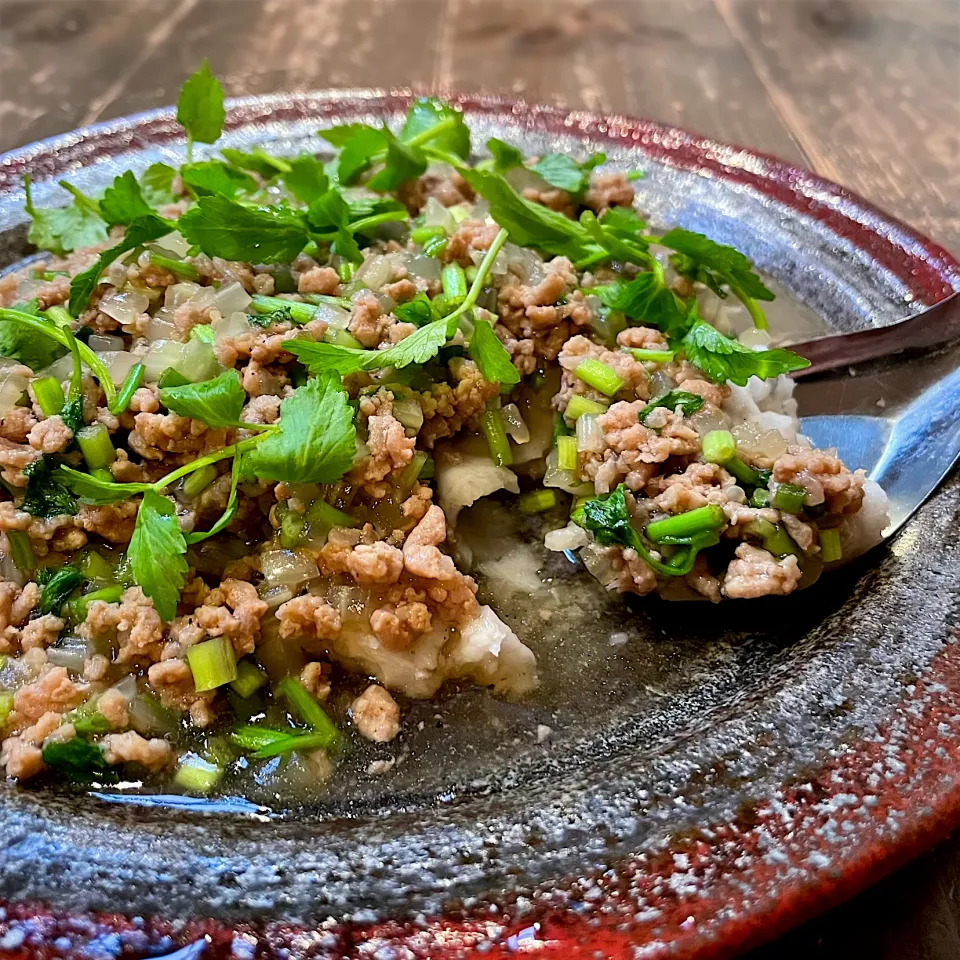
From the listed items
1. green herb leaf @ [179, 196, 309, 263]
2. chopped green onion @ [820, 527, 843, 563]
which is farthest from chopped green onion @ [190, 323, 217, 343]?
chopped green onion @ [820, 527, 843, 563]

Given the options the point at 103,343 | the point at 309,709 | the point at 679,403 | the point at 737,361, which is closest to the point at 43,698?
the point at 309,709

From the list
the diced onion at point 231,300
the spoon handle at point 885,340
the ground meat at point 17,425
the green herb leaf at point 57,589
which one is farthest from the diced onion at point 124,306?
the spoon handle at point 885,340

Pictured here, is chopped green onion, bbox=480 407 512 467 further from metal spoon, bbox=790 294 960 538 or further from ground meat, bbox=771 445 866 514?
metal spoon, bbox=790 294 960 538

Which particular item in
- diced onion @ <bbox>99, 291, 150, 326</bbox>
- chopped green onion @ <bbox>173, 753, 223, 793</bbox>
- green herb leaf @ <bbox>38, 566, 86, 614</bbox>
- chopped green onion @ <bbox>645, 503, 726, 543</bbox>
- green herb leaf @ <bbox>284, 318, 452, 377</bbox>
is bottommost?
chopped green onion @ <bbox>173, 753, 223, 793</bbox>

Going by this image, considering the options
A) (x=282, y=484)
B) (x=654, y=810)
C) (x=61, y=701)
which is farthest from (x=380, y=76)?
(x=654, y=810)

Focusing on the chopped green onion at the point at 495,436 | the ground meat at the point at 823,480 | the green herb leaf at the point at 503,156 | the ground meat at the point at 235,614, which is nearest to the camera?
the ground meat at the point at 235,614

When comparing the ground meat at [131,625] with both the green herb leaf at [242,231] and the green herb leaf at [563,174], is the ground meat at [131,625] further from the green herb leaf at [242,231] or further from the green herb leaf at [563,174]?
the green herb leaf at [563,174]
